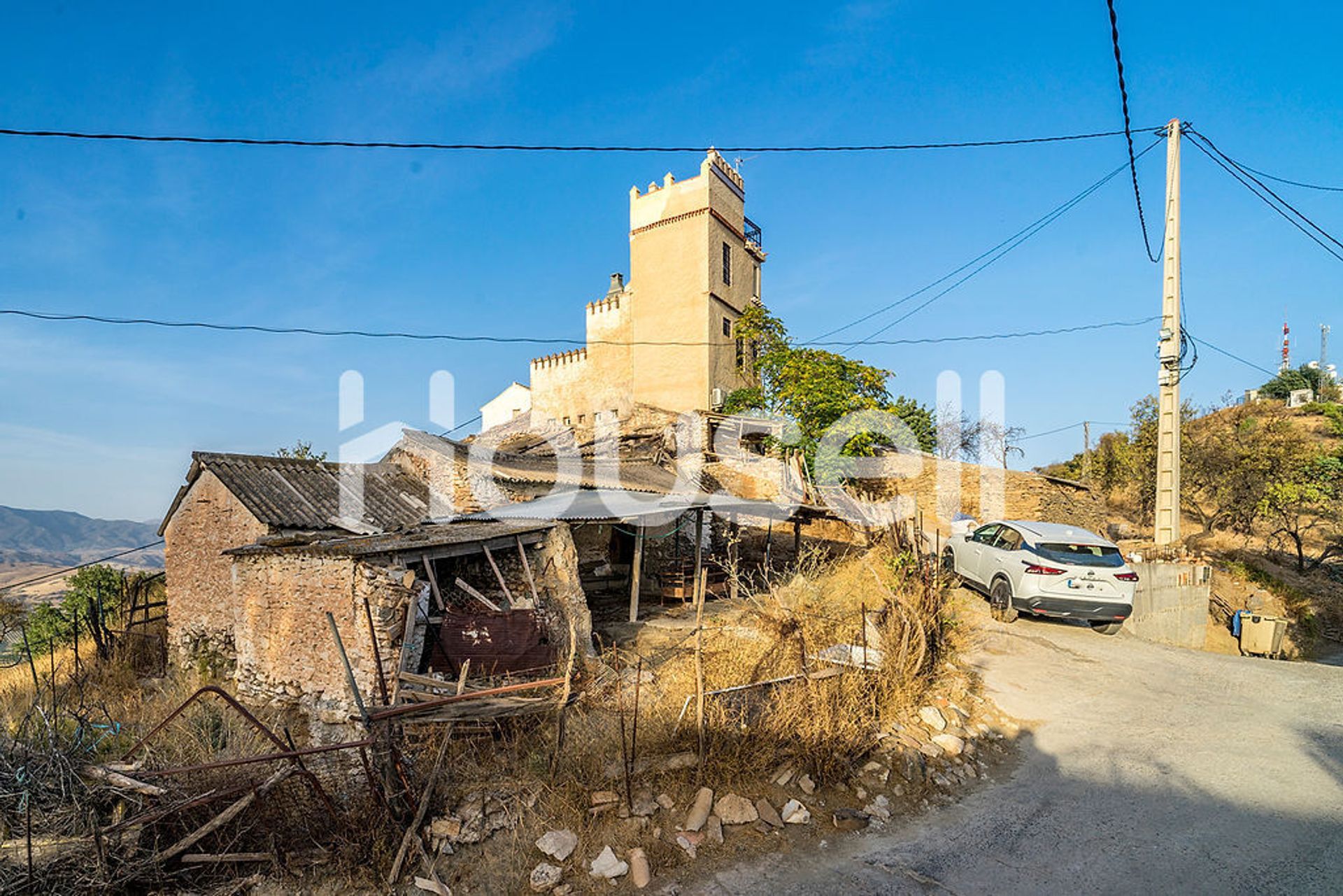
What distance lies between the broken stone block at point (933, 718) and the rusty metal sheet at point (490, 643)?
422 cm

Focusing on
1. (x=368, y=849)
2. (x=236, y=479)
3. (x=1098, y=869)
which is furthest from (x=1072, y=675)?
(x=236, y=479)

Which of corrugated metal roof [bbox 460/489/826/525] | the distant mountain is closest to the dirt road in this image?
corrugated metal roof [bbox 460/489/826/525]

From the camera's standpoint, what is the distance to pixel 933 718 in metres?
6.27

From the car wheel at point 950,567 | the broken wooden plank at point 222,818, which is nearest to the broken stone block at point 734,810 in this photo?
the broken wooden plank at point 222,818

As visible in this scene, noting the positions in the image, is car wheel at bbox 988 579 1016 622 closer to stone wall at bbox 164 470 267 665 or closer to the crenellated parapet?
stone wall at bbox 164 470 267 665

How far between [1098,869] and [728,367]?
24.8m

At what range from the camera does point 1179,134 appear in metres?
12.7

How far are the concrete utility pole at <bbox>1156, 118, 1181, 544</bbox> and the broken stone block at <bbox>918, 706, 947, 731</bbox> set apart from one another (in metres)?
8.86

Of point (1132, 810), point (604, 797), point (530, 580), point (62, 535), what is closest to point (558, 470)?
point (530, 580)

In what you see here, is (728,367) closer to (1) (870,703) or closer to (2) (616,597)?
(2) (616,597)

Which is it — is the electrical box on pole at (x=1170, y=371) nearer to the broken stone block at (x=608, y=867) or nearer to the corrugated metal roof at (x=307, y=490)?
the broken stone block at (x=608, y=867)

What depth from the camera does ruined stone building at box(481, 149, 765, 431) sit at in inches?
1059

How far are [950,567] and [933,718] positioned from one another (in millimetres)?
7437

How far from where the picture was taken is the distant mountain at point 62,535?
81875mm
